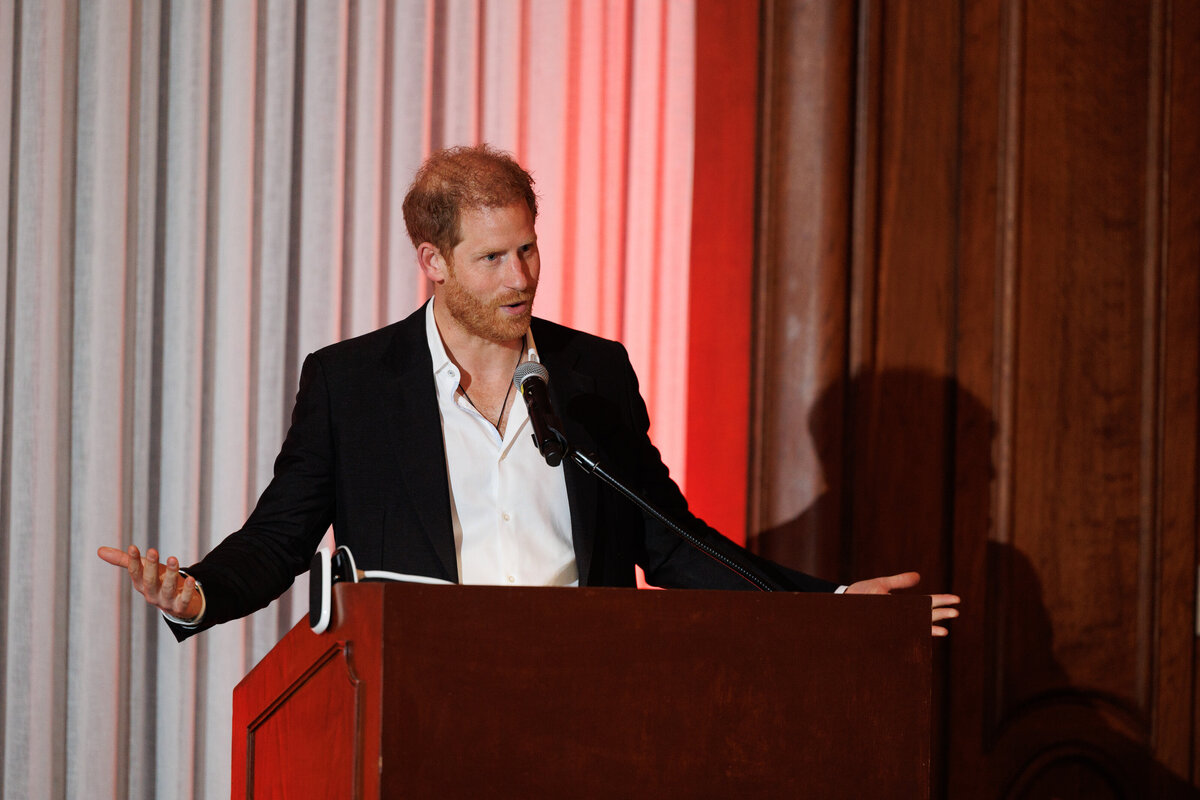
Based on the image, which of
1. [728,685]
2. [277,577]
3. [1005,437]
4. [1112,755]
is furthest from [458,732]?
[1112,755]

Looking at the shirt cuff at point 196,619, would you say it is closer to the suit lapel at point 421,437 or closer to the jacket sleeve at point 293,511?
the jacket sleeve at point 293,511

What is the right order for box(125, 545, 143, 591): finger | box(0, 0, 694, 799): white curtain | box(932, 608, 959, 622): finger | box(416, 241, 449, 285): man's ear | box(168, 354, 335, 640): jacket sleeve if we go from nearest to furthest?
box(125, 545, 143, 591): finger
box(932, 608, 959, 622): finger
box(168, 354, 335, 640): jacket sleeve
box(416, 241, 449, 285): man's ear
box(0, 0, 694, 799): white curtain

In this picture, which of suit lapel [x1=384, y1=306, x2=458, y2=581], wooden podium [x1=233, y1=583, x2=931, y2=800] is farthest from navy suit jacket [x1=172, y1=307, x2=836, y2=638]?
wooden podium [x1=233, y1=583, x2=931, y2=800]

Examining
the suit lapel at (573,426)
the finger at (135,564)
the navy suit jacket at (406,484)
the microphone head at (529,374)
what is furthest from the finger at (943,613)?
the finger at (135,564)

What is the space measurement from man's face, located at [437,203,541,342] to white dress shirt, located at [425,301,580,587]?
0.52ft

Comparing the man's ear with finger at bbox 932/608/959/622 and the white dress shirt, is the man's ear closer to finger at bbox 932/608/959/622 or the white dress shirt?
the white dress shirt

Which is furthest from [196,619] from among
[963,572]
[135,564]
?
[963,572]

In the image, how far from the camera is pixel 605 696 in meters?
1.28

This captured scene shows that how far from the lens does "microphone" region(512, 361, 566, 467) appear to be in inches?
59.7

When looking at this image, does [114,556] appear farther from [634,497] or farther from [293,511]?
[634,497]

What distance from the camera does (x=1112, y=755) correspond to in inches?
119

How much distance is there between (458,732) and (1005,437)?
7.25ft

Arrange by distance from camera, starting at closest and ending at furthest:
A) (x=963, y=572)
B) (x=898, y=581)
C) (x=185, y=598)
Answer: (x=185, y=598), (x=898, y=581), (x=963, y=572)

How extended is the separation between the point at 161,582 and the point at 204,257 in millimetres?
1470
